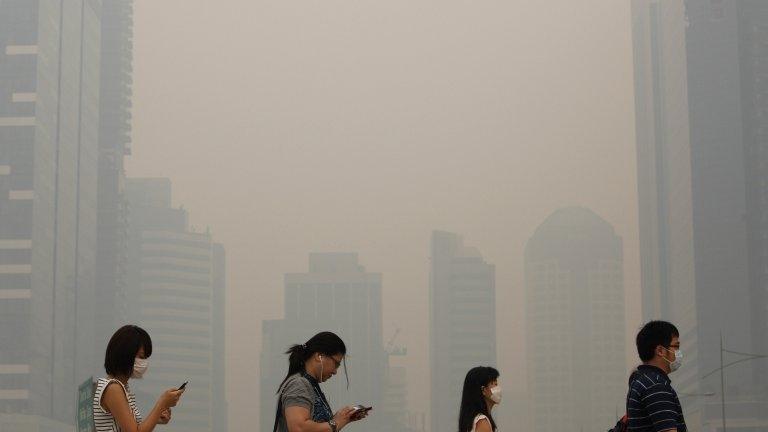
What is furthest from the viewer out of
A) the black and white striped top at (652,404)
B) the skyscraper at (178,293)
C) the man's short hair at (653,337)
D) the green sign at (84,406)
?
the skyscraper at (178,293)

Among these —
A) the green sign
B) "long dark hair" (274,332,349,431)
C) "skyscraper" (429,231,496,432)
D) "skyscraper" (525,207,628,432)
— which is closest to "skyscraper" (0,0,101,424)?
"skyscraper" (429,231,496,432)

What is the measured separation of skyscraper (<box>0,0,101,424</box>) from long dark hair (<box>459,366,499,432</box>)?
22.4m

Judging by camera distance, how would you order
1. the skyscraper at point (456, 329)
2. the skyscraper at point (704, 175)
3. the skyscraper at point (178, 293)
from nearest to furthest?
1. the skyscraper at point (178, 293)
2. the skyscraper at point (456, 329)
3. the skyscraper at point (704, 175)

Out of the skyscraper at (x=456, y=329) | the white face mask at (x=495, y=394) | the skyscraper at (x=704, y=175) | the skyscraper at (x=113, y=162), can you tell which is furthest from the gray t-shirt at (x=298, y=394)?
the skyscraper at (x=113, y=162)

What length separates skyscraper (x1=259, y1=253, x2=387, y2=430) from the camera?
20.9 meters

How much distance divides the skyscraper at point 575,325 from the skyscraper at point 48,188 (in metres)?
9.60

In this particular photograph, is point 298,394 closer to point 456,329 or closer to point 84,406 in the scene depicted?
point 84,406

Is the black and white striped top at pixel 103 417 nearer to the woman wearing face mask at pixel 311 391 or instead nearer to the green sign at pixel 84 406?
the woman wearing face mask at pixel 311 391

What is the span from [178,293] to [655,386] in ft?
65.5

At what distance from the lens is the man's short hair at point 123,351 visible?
11.1ft

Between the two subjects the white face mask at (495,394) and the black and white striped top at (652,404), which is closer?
the black and white striped top at (652,404)

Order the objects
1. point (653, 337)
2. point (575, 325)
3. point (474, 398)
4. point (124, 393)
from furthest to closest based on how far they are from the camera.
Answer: point (575, 325), point (474, 398), point (653, 337), point (124, 393)

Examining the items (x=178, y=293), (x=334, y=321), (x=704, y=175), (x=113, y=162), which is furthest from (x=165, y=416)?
(x=704, y=175)

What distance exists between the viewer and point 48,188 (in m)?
27.9
